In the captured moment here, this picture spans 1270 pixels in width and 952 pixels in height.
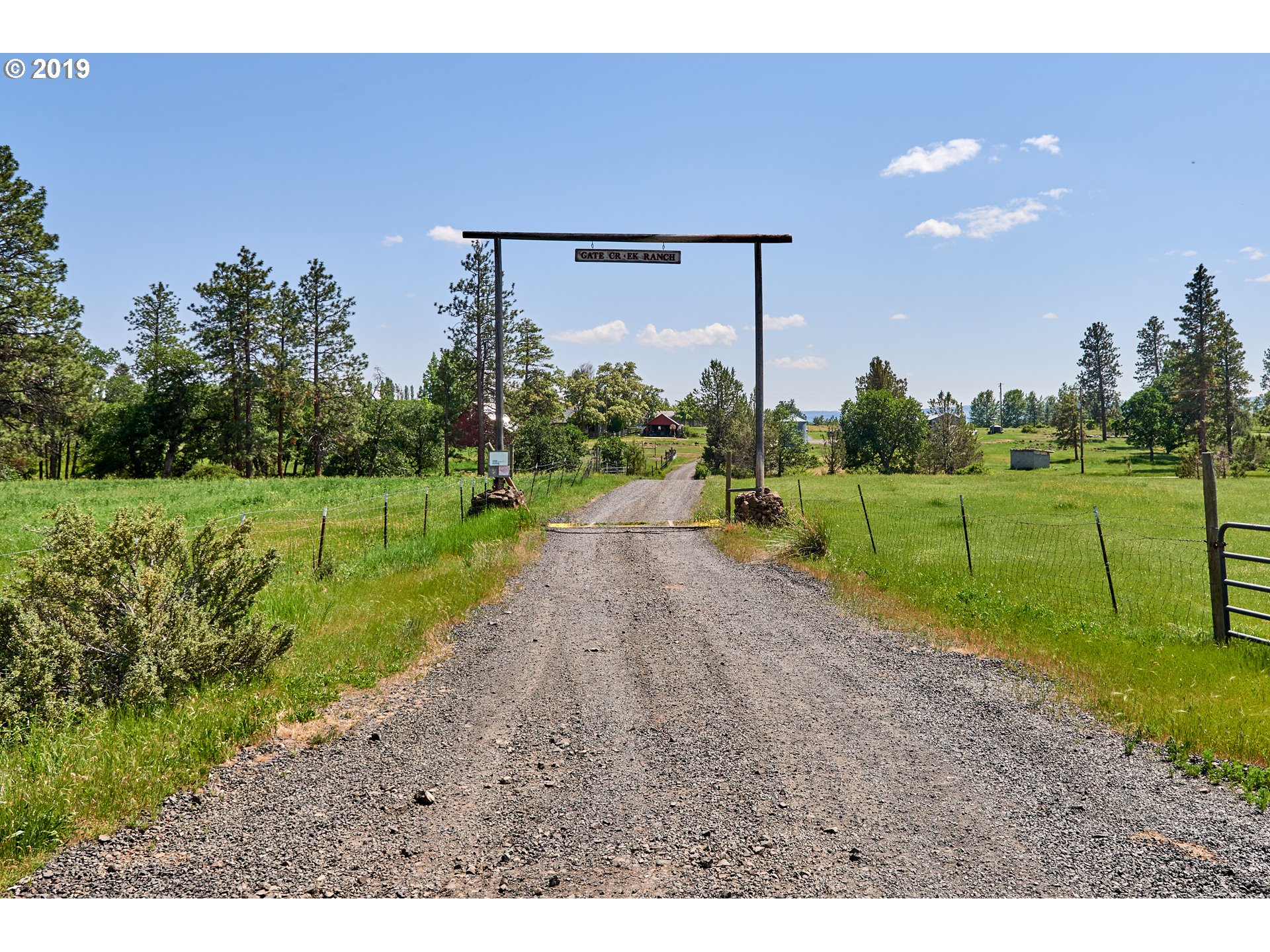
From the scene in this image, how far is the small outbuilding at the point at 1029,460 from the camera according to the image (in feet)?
245

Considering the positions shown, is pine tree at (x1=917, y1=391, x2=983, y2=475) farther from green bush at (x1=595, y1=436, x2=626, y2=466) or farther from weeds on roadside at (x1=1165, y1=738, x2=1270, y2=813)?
weeds on roadside at (x1=1165, y1=738, x2=1270, y2=813)

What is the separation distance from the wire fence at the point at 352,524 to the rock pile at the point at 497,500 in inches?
14.1

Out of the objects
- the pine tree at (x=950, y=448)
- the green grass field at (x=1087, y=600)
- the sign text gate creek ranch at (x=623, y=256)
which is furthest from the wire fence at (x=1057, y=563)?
the pine tree at (x=950, y=448)

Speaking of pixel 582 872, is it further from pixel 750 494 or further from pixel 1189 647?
pixel 750 494

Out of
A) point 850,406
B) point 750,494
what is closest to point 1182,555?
point 750,494

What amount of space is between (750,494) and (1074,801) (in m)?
14.4

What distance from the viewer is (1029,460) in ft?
246

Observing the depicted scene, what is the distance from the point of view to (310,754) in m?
5.68

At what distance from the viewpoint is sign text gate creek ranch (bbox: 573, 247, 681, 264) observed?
17.4 m

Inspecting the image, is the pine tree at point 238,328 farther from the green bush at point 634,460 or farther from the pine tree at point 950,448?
the pine tree at point 950,448

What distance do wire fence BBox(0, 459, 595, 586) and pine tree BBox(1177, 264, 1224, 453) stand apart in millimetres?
71421

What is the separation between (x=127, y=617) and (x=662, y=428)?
123257 mm

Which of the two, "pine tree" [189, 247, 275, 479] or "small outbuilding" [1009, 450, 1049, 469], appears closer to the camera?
"pine tree" [189, 247, 275, 479]

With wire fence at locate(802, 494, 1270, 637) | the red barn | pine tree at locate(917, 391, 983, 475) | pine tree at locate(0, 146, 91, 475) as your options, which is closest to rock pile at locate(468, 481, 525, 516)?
wire fence at locate(802, 494, 1270, 637)
